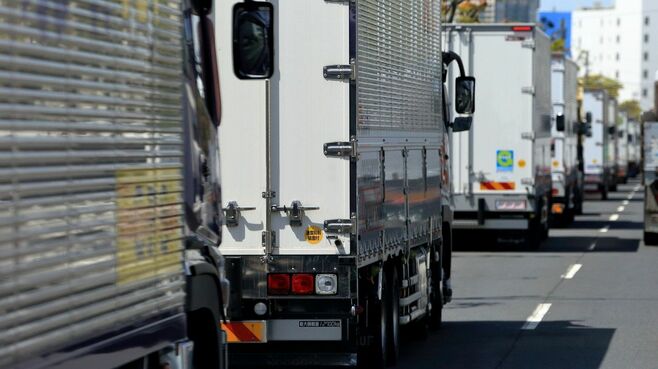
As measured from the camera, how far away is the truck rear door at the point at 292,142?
11133mm

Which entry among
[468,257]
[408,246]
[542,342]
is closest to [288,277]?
[408,246]

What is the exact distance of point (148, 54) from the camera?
21.3 ft

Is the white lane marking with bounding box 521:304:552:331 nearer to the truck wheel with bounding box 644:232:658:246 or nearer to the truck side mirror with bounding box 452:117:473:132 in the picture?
the truck side mirror with bounding box 452:117:473:132

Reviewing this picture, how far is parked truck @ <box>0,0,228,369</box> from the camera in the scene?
4.98 metres

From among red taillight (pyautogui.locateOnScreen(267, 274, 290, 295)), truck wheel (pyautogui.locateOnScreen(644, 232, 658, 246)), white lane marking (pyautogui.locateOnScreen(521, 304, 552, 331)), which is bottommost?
truck wheel (pyautogui.locateOnScreen(644, 232, 658, 246))

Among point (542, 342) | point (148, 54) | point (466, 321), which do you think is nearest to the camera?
point (148, 54)

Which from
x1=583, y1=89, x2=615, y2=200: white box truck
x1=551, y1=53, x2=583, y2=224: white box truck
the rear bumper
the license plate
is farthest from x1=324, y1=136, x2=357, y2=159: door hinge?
x1=583, y1=89, x2=615, y2=200: white box truck

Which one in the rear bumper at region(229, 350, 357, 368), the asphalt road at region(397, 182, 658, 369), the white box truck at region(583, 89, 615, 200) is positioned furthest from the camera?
the white box truck at region(583, 89, 615, 200)

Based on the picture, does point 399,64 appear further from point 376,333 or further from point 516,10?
Result: point 516,10

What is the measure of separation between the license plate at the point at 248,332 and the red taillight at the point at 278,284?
226 mm

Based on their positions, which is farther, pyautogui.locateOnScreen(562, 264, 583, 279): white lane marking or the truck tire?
pyautogui.locateOnScreen(562, 264, 583, 279): white lane marking

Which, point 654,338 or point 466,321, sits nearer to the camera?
point 654,338

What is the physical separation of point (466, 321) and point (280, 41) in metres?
6.41

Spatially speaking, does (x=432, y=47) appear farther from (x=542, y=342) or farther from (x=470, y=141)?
(x=470, y=141)
